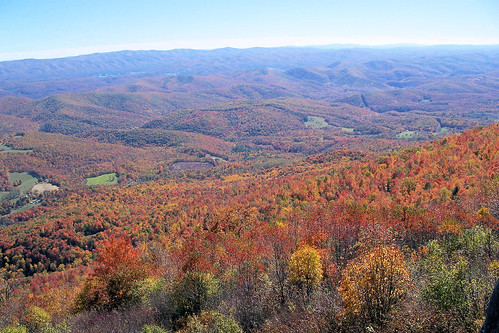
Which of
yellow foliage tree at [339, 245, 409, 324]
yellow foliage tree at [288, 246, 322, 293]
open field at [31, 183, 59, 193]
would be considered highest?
yellow foliage tree at [339, 245, 409, 324]

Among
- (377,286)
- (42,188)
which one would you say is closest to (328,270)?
(377,286)

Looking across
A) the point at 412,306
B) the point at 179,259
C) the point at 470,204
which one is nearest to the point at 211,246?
the point at 179,259

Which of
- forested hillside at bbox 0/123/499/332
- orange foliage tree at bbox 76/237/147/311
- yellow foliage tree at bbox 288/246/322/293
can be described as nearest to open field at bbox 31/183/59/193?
forested hillside at bbox 0/123/499/332

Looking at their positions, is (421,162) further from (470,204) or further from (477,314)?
(477,314)

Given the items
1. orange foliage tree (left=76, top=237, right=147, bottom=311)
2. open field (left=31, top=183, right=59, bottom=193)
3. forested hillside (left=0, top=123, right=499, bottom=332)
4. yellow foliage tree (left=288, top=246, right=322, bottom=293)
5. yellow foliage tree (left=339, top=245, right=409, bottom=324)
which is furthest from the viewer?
open field (left=31, top=183, right=59, bottom=193)

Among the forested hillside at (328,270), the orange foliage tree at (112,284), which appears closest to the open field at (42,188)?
the forested hillside at (328,270)

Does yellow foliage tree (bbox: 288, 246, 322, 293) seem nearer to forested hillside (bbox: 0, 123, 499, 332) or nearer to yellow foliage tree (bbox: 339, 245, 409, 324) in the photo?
forested hillside (bbox: 0, 123, 499, 332)

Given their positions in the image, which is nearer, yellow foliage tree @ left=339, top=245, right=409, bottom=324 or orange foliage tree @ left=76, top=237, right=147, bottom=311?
yellow foliage tree @ left=339, top=245, right=409, bottom=324
